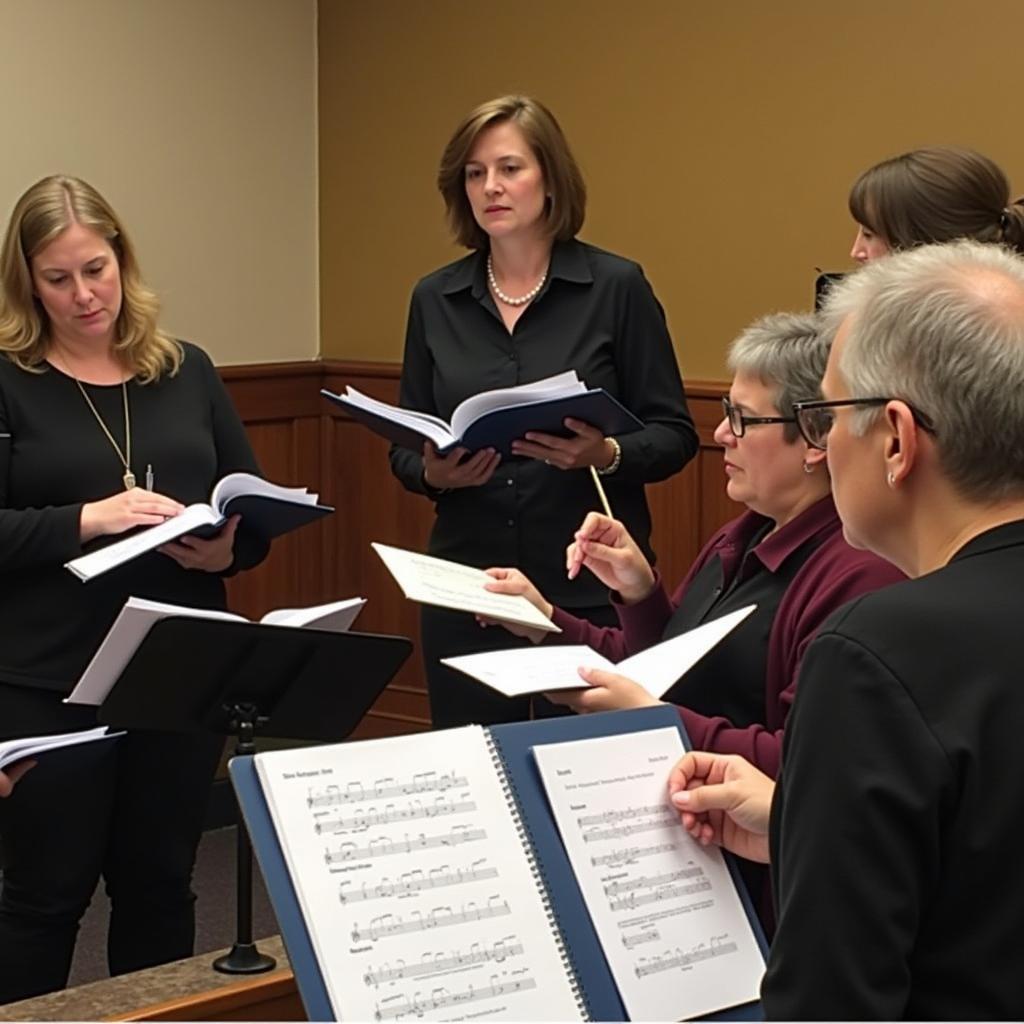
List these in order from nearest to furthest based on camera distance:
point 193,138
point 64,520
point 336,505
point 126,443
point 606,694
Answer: point 606,694 → point 64,520 → point 126,443 → point 193,138 → point 336,505

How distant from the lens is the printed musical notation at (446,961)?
1734mm

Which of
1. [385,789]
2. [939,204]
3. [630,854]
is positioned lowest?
[630,854]

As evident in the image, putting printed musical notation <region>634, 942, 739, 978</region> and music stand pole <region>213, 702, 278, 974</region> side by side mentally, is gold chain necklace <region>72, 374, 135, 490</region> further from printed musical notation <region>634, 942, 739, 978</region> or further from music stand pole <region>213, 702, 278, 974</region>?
printed musical notation <region>634, 942, 739, 978</region>

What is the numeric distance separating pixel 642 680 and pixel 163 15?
3303 millimetres

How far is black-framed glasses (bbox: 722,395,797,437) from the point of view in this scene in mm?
2363

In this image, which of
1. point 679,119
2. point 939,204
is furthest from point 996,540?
point 679,119

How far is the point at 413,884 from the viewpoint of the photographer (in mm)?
1794

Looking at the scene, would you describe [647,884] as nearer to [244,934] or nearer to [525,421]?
[244,934]

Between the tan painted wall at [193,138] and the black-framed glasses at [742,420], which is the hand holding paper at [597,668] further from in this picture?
the tan painted wall at [193,138]

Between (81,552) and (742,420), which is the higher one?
(742,420)

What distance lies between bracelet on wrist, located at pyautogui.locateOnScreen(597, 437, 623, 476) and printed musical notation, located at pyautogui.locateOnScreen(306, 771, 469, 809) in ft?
4.86

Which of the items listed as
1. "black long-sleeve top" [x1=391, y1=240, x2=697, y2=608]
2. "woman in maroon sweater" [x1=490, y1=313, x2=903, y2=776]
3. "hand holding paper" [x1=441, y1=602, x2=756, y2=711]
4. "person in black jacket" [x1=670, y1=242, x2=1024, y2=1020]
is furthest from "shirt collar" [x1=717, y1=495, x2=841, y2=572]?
"black long-sleeve top" [x1=391, y1=240, x2=697, y2=608]

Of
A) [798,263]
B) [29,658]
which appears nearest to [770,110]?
[798,263]

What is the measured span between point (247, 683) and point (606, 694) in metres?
0.55
